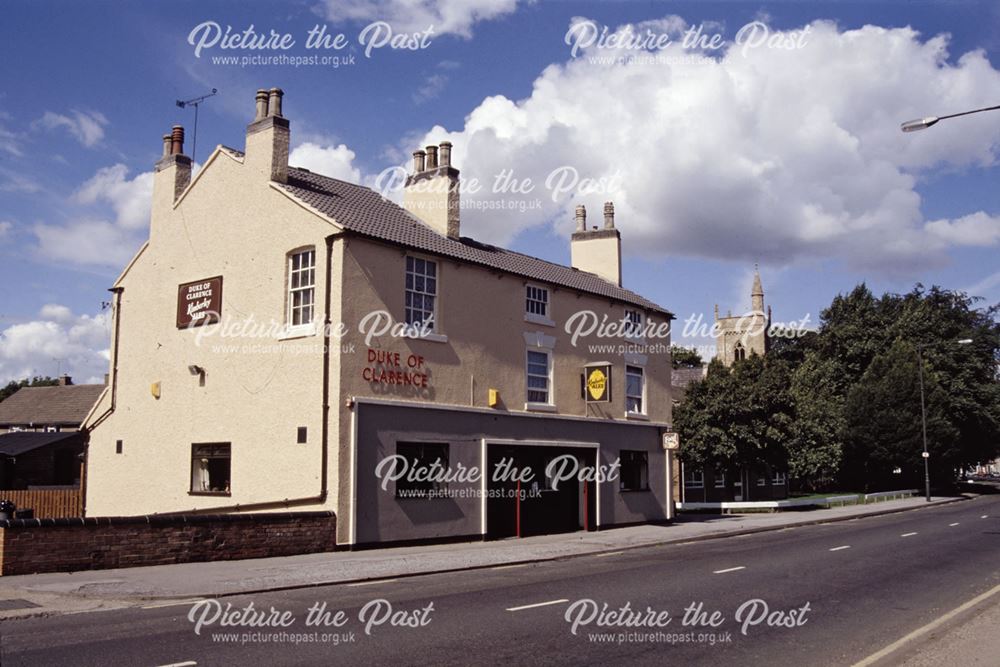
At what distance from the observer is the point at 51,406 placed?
5853 cm

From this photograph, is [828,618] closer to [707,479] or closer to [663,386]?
[663,386]

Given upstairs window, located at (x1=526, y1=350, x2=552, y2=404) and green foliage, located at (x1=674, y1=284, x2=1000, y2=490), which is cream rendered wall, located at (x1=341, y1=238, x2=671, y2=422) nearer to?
upstairs window, located at (x1=526, y1=350, x2=552, y2=404)

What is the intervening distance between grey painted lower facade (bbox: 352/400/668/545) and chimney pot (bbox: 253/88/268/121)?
8.46 metres

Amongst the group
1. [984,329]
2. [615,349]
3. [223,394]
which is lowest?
[223,394]

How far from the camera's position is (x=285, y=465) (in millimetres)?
19797

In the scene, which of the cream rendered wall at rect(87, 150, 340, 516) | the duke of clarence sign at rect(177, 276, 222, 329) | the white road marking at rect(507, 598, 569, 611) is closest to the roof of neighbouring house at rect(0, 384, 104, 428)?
the cream rendered wall at rect(87, 150, 340, 516)

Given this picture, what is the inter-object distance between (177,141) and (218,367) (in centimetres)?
788

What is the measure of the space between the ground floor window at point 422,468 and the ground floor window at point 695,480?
2810 centimetres

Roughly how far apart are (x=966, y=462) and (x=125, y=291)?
201ft

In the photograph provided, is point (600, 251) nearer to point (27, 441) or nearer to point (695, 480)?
point (695, 480)

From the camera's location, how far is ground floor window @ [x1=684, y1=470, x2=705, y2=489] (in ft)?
153

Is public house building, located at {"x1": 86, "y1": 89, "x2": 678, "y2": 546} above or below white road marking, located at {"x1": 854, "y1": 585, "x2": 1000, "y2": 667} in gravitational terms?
above

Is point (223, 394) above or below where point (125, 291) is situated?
below

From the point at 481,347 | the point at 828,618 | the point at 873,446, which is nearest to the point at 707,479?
the point at 873,446
